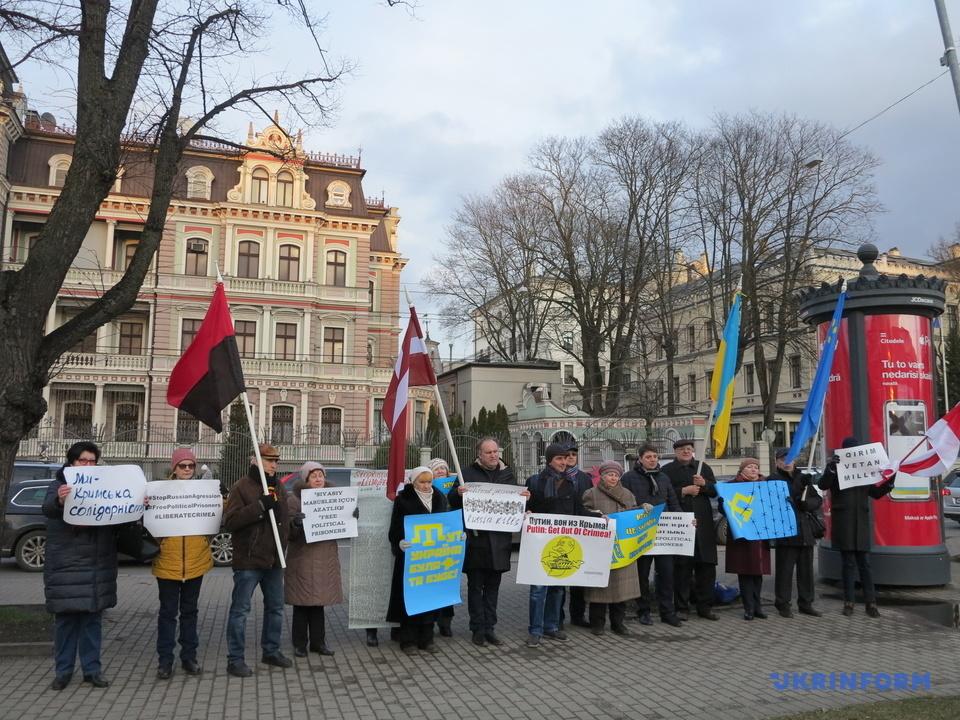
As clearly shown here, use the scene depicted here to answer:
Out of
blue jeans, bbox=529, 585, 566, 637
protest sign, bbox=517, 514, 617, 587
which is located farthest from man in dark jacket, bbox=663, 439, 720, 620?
blue jeans, bbox=529, 585, 566, 637

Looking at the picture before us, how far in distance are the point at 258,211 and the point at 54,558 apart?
1585 inches

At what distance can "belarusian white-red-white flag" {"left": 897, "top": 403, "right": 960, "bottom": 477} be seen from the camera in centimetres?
891

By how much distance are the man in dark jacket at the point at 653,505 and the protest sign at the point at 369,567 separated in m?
2.85

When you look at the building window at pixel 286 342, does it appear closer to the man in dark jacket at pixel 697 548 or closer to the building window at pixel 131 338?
the building window at pixel 131 338

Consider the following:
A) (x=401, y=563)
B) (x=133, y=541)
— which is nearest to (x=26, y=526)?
(x=133, y=541)

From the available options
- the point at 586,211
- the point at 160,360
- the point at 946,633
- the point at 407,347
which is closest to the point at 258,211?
the point at 160,360

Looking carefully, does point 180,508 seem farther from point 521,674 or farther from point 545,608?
point 545,608

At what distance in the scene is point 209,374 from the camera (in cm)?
762

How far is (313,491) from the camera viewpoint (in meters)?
7.71

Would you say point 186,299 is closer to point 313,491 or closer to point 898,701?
point 313,491

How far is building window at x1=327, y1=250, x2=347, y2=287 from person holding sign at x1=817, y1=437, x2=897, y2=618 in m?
39.4

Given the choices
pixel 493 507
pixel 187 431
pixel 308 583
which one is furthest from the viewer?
pixel 187 431

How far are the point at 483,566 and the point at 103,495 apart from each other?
3555mm

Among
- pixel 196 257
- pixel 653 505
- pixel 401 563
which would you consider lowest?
pixel 401 563
